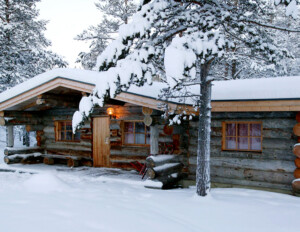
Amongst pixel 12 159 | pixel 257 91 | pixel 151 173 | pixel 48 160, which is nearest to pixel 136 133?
pixel 151 173

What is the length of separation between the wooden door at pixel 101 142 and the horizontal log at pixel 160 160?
10.9ft

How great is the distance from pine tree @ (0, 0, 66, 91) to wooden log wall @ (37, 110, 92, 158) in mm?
7024

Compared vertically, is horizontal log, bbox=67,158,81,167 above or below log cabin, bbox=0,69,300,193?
below

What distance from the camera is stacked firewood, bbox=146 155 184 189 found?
26.9 ft

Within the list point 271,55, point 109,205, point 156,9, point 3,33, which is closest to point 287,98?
point 271,55

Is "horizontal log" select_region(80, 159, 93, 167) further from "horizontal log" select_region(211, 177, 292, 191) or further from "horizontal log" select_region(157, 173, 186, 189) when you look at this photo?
"horizontal log" select_region(211, 177, 292, 191)

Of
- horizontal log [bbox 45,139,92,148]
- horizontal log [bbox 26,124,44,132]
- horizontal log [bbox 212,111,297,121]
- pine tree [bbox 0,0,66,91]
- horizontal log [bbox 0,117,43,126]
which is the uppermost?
pine tree [bbox 0,0,66,91]

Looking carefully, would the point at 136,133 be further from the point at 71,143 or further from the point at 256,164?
the point at 256,164

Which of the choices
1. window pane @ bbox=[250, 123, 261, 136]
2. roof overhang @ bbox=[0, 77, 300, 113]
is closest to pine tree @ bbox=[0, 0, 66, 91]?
roof overhang @ bbox=[0, 77, 300, 113]

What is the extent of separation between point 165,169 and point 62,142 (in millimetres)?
6310

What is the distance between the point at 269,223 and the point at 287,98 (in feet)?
10.6

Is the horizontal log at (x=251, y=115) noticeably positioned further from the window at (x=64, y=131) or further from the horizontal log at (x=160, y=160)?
the window at (x=64, y=131)

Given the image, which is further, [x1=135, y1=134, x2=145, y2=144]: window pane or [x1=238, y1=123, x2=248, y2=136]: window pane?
[x1=135, y1=134, x2=145, y2=144]: window pane

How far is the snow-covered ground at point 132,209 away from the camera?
16.0 feet
